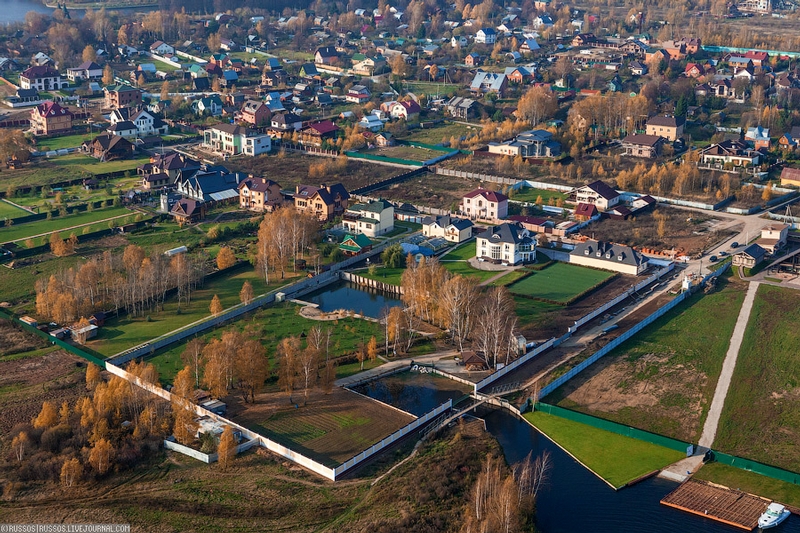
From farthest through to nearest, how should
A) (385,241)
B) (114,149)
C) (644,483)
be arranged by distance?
(114,149) < (385,241) < (644,483)

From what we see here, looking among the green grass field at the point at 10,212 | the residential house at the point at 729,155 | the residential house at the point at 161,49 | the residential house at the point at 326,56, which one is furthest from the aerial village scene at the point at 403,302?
the residential house at the point at 161,49

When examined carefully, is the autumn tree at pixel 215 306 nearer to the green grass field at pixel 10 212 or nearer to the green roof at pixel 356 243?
the green roof at pixel 356 243

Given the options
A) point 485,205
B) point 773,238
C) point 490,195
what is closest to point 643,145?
point 490,195

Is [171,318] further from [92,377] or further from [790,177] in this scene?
[790,177]

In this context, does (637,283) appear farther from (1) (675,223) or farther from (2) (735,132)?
(2) (735,132)

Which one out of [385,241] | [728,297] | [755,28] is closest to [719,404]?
[728,297]

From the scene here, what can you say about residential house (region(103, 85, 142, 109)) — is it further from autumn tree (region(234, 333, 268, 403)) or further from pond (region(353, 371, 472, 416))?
pond (region(353, 371, 472, 416))

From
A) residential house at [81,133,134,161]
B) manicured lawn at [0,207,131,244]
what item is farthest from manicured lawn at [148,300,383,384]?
residential house at [81,133,134,161]

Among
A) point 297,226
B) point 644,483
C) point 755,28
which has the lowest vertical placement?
point 644,483
